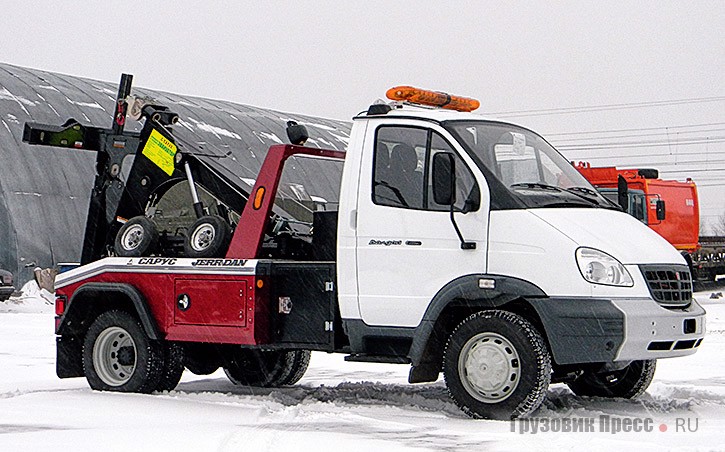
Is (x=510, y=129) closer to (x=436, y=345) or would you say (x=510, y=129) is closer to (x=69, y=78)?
(x=436, y=345)

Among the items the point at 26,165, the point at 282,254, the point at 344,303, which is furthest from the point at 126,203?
the point at 26,165

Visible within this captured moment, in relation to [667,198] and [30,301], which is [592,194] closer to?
[30,301]

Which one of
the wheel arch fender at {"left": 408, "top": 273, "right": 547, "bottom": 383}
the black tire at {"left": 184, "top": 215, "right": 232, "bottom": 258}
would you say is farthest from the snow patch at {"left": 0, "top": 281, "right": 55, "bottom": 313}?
the wheel arch fender at {"left": 408, "top": 273, "right": 547, "bottom": 383}

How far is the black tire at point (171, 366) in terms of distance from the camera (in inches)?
401

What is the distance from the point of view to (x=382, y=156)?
9.08 metres

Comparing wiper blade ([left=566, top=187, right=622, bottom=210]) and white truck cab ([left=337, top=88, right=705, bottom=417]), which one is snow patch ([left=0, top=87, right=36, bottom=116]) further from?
wiper blade ([left=566, top=187, right=622, bottom=210])

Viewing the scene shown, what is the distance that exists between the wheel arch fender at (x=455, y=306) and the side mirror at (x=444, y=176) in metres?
0.67

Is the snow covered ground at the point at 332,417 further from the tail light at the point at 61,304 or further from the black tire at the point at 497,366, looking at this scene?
the tail light at the point at 61,304

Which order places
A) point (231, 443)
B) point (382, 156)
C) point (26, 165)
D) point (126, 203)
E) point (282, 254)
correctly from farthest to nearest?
1. point (26, 165)
2. point (126, 203)
3. point (282, 254)
4. point (382, 156)
5. point (231, 443)

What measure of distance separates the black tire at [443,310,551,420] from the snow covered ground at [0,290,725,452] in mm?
177

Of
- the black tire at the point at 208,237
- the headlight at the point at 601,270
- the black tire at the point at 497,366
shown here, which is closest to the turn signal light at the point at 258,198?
the black tire at the point at 208,237

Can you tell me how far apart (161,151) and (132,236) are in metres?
0.91

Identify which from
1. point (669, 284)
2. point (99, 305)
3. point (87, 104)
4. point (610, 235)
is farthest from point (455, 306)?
point (87, 104)

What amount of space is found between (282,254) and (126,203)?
1.99m
